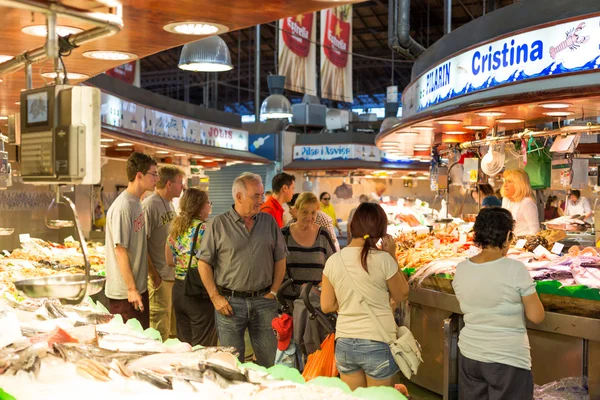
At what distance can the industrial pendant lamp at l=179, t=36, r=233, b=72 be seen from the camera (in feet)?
27.9

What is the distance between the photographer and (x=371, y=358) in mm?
4094

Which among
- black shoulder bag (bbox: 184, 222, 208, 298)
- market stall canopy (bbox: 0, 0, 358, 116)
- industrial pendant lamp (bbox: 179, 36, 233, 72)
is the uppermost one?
industrial pendant lamp (bbox: 179, 36, 233, 72)

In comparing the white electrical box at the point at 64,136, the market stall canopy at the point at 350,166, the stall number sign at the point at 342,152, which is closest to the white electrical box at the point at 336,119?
the stall number sign at the point at 342,152

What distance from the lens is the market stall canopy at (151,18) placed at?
129 inches

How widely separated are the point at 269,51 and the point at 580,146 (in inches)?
834

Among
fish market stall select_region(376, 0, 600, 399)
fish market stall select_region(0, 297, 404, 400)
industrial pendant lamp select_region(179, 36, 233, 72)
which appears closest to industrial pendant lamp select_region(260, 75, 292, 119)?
industrial pendant lamp select_region(179, 36, 233, 72)

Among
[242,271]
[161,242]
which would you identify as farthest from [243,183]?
[161,242]

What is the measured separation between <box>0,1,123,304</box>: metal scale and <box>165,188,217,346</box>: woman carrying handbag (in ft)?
8.92

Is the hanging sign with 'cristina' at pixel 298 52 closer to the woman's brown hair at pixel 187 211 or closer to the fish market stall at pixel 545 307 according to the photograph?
the fish market stall at pixel 545 307

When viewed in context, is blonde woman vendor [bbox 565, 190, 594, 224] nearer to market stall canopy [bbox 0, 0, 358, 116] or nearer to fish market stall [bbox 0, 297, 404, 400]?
market stall canopy [bbox 0, 0, 358, 116]

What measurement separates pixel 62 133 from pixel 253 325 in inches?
113

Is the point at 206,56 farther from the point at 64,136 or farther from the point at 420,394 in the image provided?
the point at 64,136

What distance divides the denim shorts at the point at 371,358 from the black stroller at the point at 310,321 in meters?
0.49

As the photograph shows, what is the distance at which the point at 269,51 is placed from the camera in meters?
30.0
